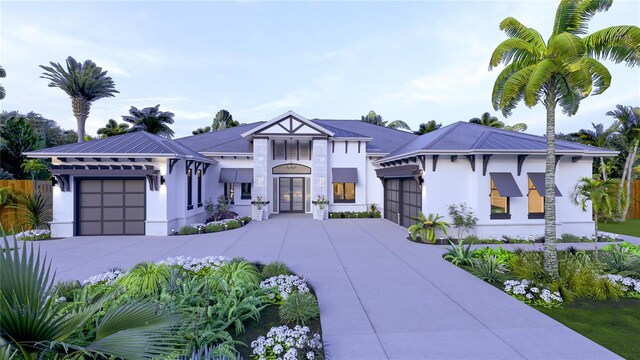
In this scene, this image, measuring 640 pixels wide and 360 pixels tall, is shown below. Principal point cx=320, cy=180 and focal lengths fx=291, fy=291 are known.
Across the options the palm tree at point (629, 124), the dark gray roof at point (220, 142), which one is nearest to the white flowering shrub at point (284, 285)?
the dark gray roof at point (220, 142)

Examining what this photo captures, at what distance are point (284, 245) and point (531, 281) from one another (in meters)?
8.78

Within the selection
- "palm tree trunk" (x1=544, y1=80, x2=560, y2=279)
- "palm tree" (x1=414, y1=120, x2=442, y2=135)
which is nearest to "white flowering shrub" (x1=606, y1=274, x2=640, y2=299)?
"palm tree trunk" (x1=544, y1=80, x2=560, y2=279)

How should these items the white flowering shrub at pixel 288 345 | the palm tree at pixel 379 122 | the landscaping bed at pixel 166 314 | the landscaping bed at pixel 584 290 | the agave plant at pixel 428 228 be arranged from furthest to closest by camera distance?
the palm tree at pixel 379 122, the agave plant at pixel 428 228, the landscaping bed at pixel 584 290, the white flowering shrub at pixel 288 345, the landscaping bed at pixel 166 314

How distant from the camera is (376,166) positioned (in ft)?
73.5

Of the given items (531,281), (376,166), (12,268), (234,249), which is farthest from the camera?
(376,166)

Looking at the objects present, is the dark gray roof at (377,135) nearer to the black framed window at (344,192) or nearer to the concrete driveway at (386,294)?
the black framed window at (344,192)

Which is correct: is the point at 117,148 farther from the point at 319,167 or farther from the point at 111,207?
the point at 319,167

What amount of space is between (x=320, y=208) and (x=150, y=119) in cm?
2116

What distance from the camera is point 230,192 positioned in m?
22.3

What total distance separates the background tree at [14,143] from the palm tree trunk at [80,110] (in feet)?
11.1

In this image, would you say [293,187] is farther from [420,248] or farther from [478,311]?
[478,311]

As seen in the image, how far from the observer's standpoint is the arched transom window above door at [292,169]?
918 inches

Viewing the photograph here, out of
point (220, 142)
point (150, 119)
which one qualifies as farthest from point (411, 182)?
point (150, 119)

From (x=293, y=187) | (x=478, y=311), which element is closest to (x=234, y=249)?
(x=478, y=311)
